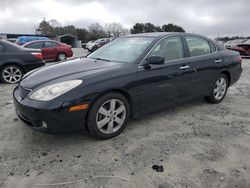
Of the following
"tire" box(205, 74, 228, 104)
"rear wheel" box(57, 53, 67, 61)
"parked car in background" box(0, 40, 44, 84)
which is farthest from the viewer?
"rear wheel" box(57, 53, 67, 61)

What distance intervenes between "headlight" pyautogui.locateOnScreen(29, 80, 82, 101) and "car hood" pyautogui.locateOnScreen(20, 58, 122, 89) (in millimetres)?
118

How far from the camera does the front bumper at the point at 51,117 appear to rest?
2.87m

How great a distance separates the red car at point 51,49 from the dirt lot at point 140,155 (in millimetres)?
9154

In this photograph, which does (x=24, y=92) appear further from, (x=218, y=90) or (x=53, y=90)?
(x=218, y=90)

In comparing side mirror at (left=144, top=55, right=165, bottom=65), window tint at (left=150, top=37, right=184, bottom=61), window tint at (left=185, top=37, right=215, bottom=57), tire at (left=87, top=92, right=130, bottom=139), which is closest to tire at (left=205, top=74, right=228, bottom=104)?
window tint at (left=185, top=37, right=215, bottom=57)

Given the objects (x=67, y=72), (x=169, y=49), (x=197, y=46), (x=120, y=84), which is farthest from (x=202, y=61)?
(x=67, y=72)

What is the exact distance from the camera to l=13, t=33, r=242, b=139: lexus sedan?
9.70 ft

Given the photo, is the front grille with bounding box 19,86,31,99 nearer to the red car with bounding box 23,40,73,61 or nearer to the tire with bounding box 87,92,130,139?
the tire with bounding box 87,92,130,139

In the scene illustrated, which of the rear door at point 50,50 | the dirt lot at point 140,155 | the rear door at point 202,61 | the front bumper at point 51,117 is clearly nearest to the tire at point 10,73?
the dirt lot at point 140,155

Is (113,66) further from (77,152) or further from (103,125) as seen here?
(77,152)

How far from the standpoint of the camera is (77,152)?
306 cm

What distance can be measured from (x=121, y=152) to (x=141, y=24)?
169ft

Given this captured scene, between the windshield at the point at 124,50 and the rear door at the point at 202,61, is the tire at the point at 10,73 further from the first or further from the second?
the rear door at the point at 202,61

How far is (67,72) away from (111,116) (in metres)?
0.87
